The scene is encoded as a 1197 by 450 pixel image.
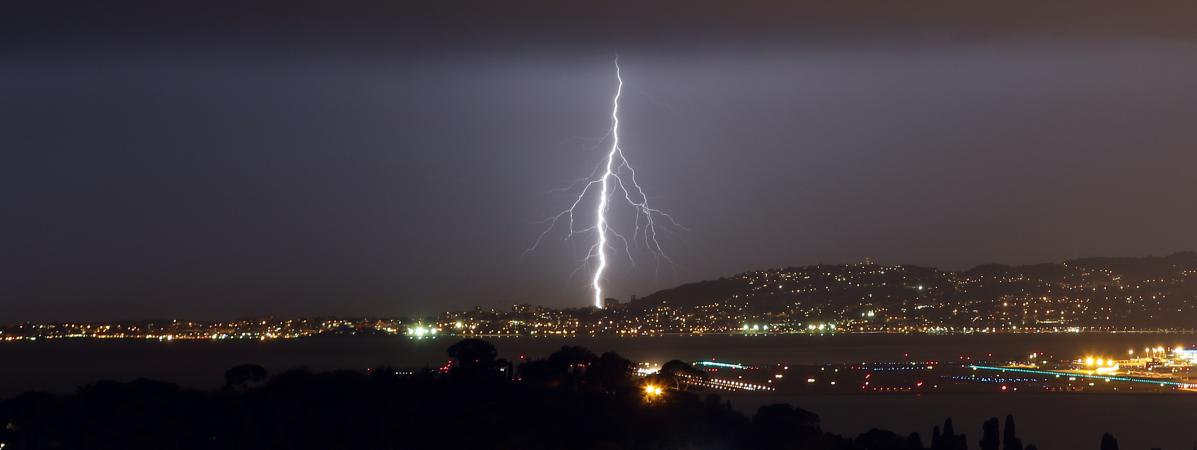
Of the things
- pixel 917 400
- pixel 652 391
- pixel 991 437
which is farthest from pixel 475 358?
pixel 917 400

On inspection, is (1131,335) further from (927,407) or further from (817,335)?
(927,407)

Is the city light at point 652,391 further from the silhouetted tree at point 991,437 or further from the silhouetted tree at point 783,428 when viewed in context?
the silhouetted tree at point 991,437

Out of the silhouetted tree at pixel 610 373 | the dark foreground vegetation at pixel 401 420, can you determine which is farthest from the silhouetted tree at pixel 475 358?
the silhouetted tree at pixel 610 373

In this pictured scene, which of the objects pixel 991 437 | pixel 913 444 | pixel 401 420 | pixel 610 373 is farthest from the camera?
pixel 610 373

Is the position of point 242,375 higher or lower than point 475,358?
lower

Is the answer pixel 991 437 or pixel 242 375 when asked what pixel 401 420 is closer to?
pixel 242 375

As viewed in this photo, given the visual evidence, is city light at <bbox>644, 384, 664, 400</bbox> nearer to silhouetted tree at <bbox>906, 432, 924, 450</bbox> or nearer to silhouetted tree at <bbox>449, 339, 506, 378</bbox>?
silhouetted tree at <bbox>449, 339, 506, 378</bbox>

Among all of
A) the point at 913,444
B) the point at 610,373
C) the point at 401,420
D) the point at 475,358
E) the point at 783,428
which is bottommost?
the point at 913,444

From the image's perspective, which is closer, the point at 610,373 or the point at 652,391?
the point at 652,391

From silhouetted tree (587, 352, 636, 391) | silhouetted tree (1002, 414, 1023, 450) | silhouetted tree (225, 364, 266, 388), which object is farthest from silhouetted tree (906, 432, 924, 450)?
silhouetted tree (225, 364, 266, 388)

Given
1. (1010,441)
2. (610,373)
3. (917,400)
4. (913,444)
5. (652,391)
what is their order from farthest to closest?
(917,400) → (610,373) → (652,391) → (1010,441) → (913,444)
